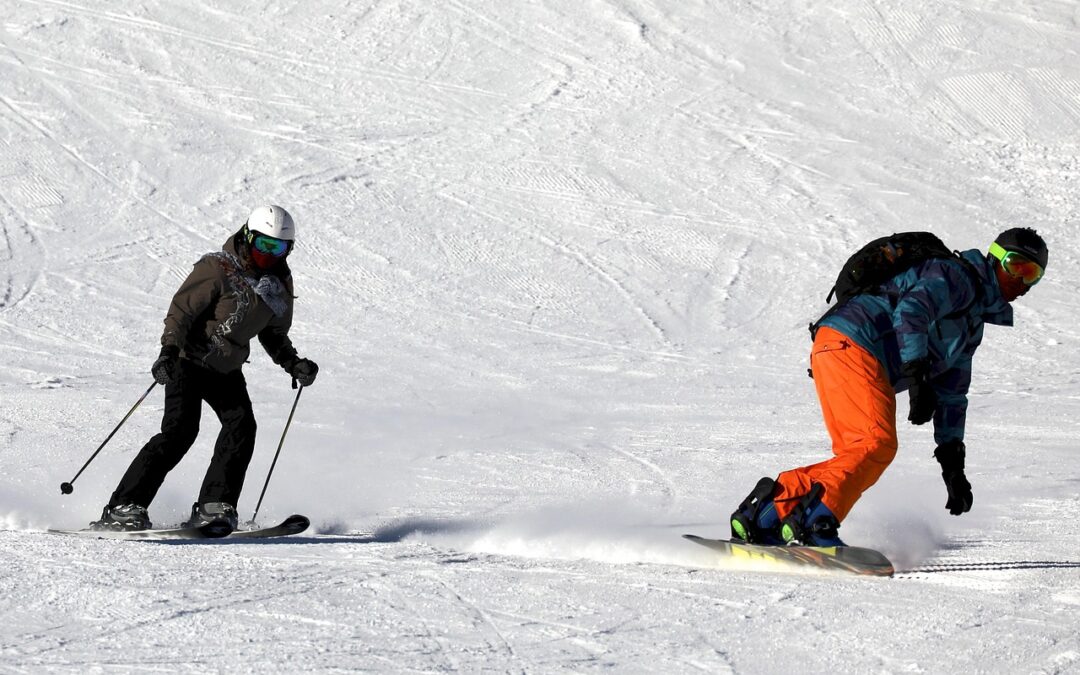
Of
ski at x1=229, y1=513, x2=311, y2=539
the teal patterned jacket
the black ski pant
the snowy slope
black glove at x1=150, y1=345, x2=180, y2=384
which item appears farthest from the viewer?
ski at x1=229, y1=513, x2=311, y2=539

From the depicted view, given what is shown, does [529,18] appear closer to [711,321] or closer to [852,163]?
[852,163]

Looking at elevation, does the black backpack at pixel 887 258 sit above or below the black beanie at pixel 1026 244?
below

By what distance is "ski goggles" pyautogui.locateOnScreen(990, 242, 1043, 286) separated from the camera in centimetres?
540

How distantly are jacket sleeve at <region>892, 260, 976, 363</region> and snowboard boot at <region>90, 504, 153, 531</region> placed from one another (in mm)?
3298

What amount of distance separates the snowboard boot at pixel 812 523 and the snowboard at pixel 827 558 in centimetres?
7

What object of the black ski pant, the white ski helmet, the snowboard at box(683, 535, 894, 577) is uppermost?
the white ski helmet

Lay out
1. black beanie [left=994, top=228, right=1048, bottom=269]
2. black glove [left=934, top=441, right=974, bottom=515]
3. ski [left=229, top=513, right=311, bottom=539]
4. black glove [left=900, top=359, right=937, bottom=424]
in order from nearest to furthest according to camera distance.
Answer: black glove [left=900, top=359, right=937, bottom=424] → black beanie [left=994, top=228, right=1048, bottom=269] → black glove [left=934, top=441, right=974, bottom=515] → ski [left=229, top=513, right=311, bottom=539]

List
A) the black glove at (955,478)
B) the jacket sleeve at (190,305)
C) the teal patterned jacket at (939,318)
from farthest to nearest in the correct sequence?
the jacket sleeve at (190,305) < the black glove at (955,478) < the teal patterned jacket at (939,318)

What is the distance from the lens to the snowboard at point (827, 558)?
5.32m

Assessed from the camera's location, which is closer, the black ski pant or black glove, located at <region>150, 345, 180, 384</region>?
black glove, located at <region>150, 345, 180, 384</region>

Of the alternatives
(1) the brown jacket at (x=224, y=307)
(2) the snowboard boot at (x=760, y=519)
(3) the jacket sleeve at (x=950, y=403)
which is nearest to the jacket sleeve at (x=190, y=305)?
(1) the brown jacket at (x=224, y=307)

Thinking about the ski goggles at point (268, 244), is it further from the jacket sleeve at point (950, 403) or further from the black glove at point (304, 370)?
the jacket sleeve at point (950, 403)

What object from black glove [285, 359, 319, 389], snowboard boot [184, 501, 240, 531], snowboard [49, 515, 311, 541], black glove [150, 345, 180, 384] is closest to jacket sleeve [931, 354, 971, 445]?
black glove [285, 359, 319, 389]

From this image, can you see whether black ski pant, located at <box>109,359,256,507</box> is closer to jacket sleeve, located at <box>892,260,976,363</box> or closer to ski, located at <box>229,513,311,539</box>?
ski, located at <box>229,513,311,539</box>
